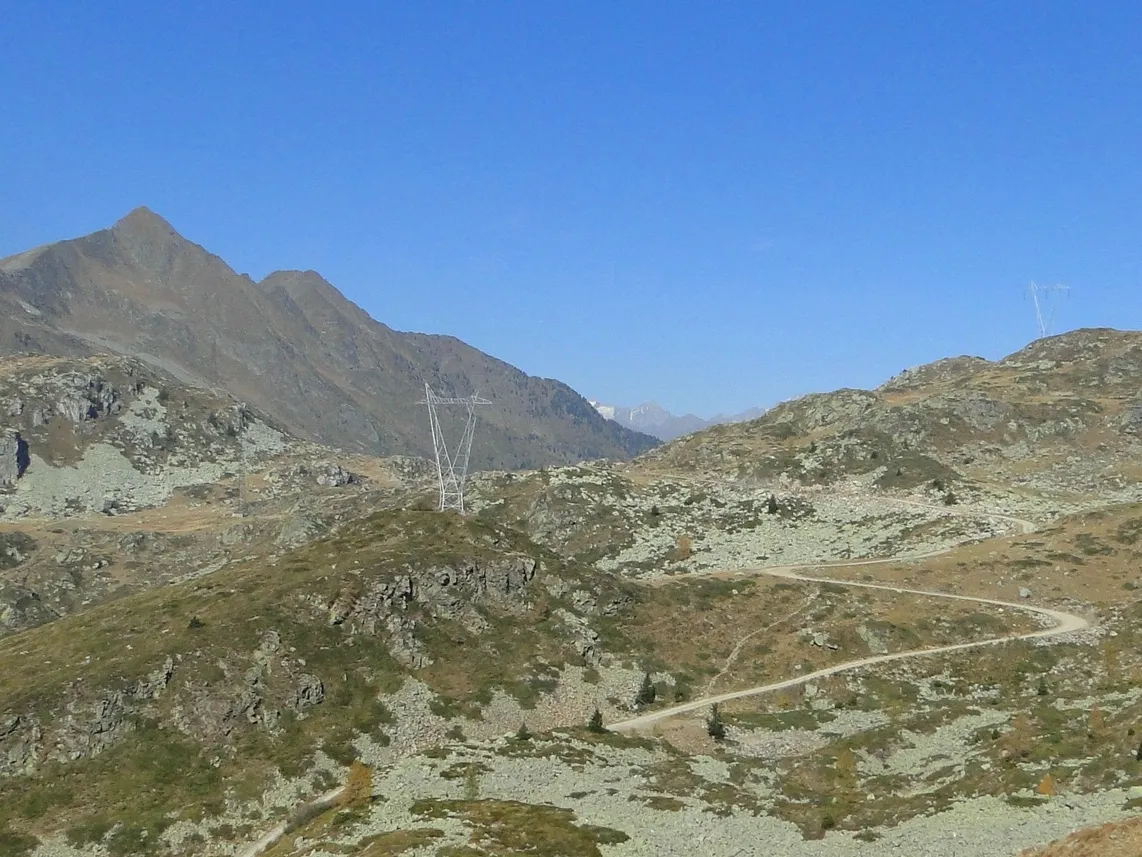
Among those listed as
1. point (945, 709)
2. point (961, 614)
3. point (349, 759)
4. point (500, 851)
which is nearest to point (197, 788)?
point (349, 759)

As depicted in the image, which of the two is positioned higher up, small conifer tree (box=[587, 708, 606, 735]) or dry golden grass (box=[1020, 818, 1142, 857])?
dry golden grass (box=[1020, 818, 1142, 857])

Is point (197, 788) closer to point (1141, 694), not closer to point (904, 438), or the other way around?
point (1141, 694)

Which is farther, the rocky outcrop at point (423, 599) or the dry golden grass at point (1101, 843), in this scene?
the rocky outcrop at point (423, 599)

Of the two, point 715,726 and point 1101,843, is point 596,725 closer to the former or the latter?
point 715,726

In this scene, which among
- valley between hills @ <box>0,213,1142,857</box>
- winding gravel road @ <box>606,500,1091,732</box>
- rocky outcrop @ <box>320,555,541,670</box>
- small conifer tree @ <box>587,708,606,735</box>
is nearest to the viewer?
valley between hills @ <box>0,213,1142,857</box>

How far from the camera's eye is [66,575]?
196 metres

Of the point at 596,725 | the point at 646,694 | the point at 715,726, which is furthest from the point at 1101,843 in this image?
the point at 646,694

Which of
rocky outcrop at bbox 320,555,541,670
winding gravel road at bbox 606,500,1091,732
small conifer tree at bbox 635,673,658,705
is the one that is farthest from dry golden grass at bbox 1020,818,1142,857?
rocky outcrop at bbox 320,555,541,670

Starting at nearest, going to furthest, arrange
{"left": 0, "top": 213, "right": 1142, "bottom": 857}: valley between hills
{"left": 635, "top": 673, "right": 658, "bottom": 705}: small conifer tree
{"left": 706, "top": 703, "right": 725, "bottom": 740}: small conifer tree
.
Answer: {"left": 0, "top": 213, "right": 1142, "bottom": 857}: valley between hills < {"left": 706, "top": 703, "right": 725, "bottom": 740}: small conifer tree < {"left": 635, "top": 673, "right": 658, "bottom": 705}: small conifer tree

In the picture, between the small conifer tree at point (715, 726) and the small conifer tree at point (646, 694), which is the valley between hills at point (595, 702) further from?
the small conifer tree at point (646, 694)

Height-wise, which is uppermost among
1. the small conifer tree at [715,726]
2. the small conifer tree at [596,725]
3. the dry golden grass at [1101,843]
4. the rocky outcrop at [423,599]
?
the rocky outcrop at [423,599]

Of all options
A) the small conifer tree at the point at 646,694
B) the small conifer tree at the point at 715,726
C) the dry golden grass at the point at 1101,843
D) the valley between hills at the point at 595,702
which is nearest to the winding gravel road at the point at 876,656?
the valley between hills at the point at 595,702

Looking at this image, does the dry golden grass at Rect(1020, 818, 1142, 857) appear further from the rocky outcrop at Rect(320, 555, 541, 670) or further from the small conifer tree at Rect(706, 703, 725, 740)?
the rocky outcrop at Rect(320, 555, 541, 670)

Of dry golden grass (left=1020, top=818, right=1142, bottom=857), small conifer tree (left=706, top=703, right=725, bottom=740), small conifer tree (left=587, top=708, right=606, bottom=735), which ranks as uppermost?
dry golden grass (left=1020, top=818, right=1142, bottom=857)
